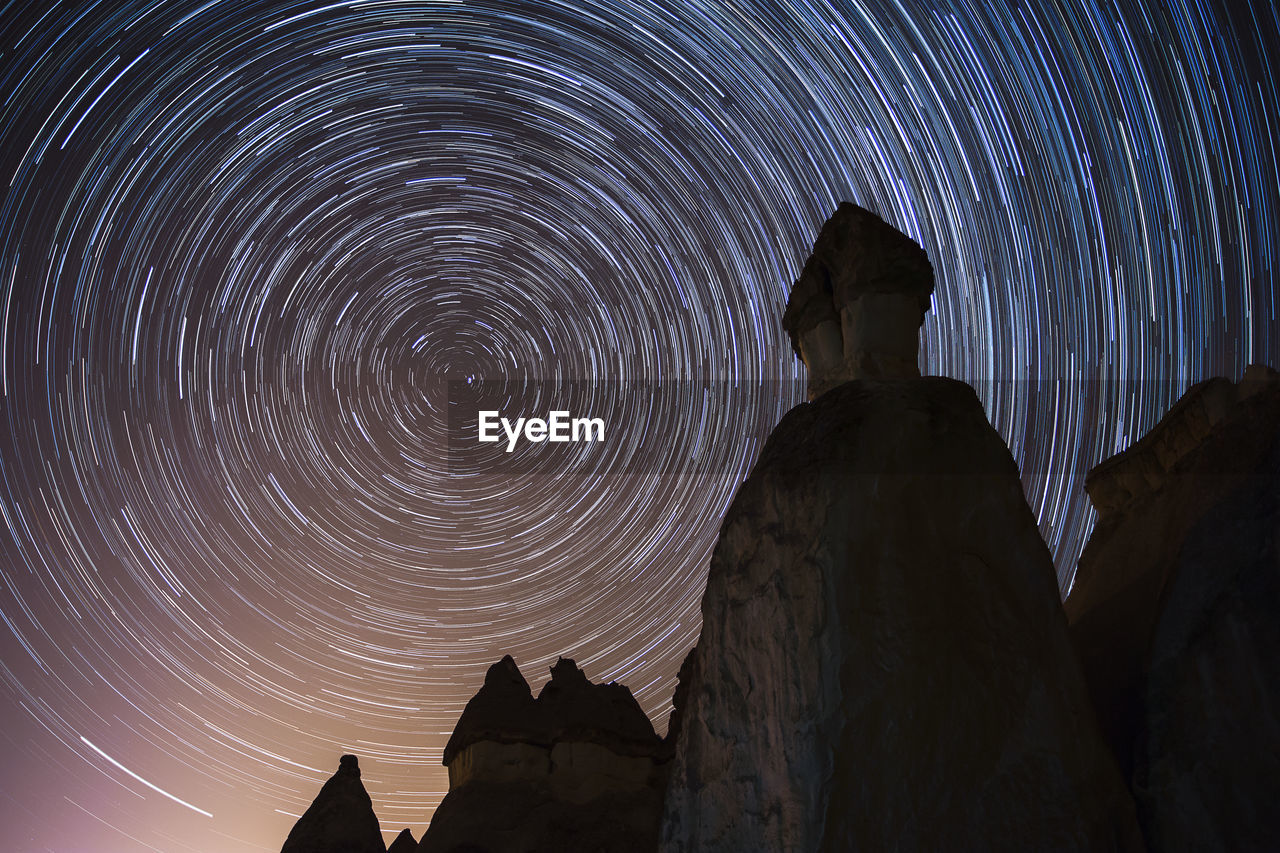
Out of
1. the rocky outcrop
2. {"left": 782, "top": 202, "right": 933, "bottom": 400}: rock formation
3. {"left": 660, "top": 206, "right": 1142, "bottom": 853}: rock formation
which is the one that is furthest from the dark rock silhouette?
{"left": 782, "top": 202, "right": 933, "bottom": 400}: rock formation

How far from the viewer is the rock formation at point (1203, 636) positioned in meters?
11.3

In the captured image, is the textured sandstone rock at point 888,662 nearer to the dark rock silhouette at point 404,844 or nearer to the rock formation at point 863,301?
the rock formation at point 863,301

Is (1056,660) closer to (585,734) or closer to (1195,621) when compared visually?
(1195,621)

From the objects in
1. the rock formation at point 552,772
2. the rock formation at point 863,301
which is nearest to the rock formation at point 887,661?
the rock formation at point 863,301

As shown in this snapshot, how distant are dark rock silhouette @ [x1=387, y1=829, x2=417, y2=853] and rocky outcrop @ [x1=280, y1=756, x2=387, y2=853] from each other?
50cm

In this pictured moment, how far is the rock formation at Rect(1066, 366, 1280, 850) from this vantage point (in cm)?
1127

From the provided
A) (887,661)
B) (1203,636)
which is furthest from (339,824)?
(1203,636)

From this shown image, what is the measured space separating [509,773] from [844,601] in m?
17.7

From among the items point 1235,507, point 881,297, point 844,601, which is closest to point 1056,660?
point 844,601

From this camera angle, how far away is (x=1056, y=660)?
39.1ft

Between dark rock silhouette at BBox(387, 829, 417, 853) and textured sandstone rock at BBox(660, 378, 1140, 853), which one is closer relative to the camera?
textured sandstone rock at BBox(660, 378, 1140, 853)

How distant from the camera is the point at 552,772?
25.7 m

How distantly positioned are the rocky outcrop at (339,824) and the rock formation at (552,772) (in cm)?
392

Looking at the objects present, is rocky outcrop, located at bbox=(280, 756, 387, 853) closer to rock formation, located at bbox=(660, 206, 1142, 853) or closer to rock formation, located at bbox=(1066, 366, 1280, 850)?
rock formation, located at bbox=(660, 206, 1142, 853)
